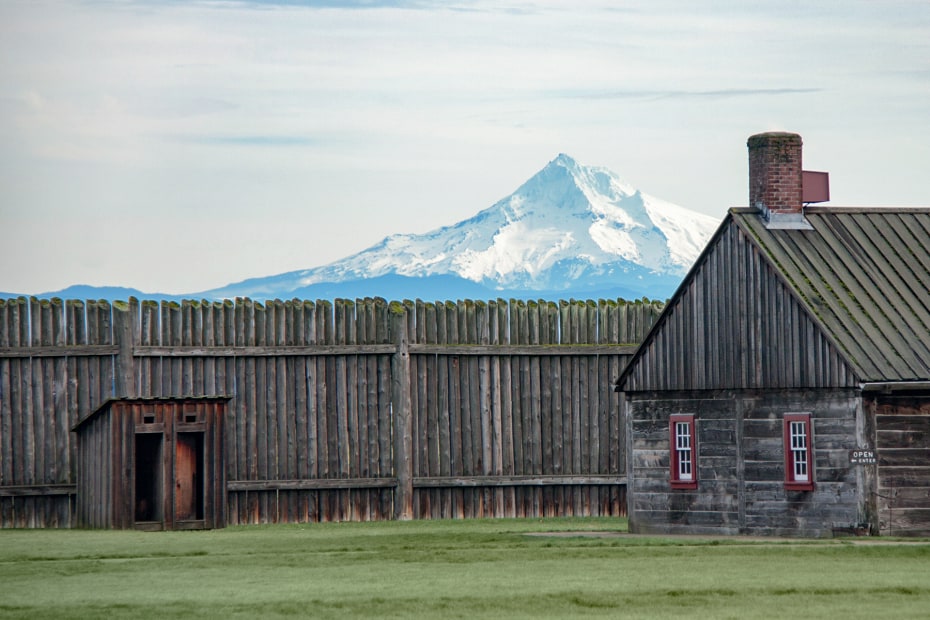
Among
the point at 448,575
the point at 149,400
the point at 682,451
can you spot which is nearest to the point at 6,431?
the point at 149,400

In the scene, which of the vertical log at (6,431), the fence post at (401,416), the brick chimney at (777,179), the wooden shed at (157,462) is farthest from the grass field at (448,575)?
the brick chimney at (777,179)

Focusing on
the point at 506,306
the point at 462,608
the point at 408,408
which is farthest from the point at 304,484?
the point at 462,608

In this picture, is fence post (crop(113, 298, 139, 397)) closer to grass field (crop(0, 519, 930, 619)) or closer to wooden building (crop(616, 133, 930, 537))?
grass field (crop(0, 519, 930, 619))

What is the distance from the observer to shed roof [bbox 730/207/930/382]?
26344 millimetres

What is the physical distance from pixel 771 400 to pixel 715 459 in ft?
4.83

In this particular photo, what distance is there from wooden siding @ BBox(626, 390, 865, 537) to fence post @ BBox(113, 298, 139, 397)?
8470mm

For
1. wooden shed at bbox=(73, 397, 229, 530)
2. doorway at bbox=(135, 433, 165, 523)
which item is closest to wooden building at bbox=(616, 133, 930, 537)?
wooden shed at bbox=(73, 397, 229, 530)

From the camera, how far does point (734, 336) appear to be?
91.0 ft

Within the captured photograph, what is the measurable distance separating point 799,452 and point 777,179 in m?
5.25

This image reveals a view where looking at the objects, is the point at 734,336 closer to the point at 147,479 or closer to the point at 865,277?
the point at 865,277

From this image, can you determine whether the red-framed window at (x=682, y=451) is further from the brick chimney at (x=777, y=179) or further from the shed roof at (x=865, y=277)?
the brick chimney at (x=777, y=179)

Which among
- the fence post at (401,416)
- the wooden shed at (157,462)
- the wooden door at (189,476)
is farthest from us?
the fence post at (401,416)

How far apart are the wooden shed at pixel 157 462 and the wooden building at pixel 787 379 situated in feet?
23.0

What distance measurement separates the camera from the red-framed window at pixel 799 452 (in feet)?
86.2
